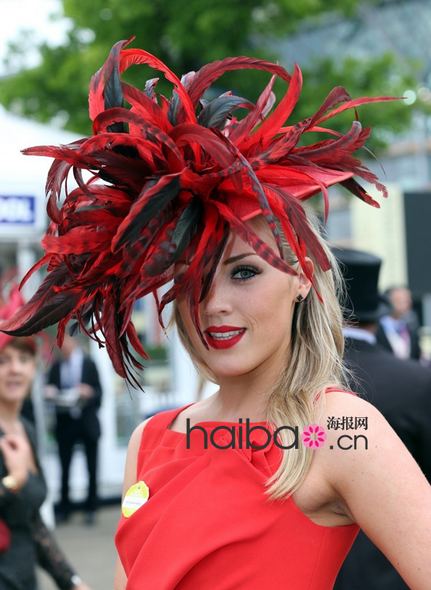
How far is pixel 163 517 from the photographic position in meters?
1.80

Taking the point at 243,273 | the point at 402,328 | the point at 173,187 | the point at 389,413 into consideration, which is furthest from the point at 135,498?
the point at 402,328

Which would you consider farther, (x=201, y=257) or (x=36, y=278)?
(x=36, y=278)

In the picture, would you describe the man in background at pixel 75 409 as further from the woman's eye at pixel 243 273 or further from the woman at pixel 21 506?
the woman's eye at pixel 243 273

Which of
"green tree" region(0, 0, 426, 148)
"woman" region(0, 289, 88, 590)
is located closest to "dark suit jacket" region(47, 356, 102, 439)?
"woman" region(0, 289, 88, 590)

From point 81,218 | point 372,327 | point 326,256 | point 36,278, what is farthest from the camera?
point 36,278

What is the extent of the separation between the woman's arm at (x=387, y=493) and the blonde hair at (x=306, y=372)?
0.07 meters

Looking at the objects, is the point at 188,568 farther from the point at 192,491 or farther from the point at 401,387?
the point at 401,387

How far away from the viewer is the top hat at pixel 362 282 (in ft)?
12.4

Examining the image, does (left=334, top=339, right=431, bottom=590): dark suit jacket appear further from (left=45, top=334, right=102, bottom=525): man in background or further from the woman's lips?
(left=45, top=334, right=102, bottom=525): man in background

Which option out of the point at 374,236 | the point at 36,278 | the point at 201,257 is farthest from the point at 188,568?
the point at 374,236

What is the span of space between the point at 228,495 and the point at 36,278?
592 centimetres

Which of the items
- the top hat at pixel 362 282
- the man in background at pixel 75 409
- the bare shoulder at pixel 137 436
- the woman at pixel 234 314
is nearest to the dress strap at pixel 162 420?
the bare shoulder at pixel 137 436

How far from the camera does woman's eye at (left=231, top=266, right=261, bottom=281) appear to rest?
1.78m

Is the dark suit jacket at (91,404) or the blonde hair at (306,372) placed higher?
the blonde hair at (306,372)
